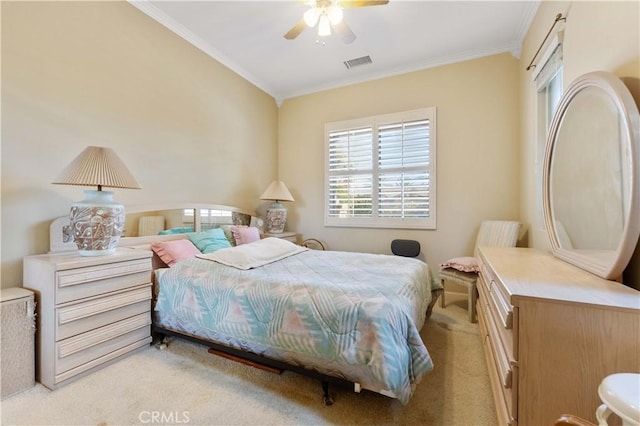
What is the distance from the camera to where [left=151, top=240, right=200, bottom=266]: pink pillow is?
2.45m

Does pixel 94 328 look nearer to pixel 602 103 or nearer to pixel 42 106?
pixel 42 106

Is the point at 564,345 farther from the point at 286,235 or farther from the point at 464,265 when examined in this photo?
the point at 286,235

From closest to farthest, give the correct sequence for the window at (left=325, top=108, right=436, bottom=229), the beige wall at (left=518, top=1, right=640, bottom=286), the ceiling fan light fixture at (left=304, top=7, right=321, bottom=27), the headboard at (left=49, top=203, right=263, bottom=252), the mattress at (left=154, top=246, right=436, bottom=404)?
1. the beige wall at (left=518, top=1, right=640, bottom=286)
2. the mattress at (left=154, top=246, right=436, bottom=404)
3. the headboard at (left=49, top=203, right=263, bottom=252)
4. the ceiling fan light fixture at (left=304, top=7, right=321, bottom=27)
5. the window at (left=325, top=108, right=436, bottom=229)

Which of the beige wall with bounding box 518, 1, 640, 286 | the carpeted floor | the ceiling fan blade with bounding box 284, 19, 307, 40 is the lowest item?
the carpeted floor

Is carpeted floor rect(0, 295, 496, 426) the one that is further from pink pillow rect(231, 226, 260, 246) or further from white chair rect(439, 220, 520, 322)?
pink pillow rect(231, 226, 260, 246)

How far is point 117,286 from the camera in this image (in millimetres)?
2002

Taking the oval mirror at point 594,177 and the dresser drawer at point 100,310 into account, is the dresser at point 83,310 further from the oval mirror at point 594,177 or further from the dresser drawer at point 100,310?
the oval mirror at point 594,177

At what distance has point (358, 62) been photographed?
3662 mm

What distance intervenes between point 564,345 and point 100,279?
2668mm

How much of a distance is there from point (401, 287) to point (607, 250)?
1.04 metres

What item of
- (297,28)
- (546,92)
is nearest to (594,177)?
(546,92)

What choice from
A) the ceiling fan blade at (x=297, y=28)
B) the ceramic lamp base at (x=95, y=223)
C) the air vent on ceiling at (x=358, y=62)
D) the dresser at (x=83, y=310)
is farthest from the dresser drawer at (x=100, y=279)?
the air vent on ceiling at (x=358, y=62)

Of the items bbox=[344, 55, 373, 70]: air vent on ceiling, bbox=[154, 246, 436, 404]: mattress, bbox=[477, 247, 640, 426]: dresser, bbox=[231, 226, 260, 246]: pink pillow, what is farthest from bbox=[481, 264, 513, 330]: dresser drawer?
bbox=[344, 55, 373, 70]: air vent on ceiling

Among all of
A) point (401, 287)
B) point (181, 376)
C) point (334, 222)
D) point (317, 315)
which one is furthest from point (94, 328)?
point (334, 222)
